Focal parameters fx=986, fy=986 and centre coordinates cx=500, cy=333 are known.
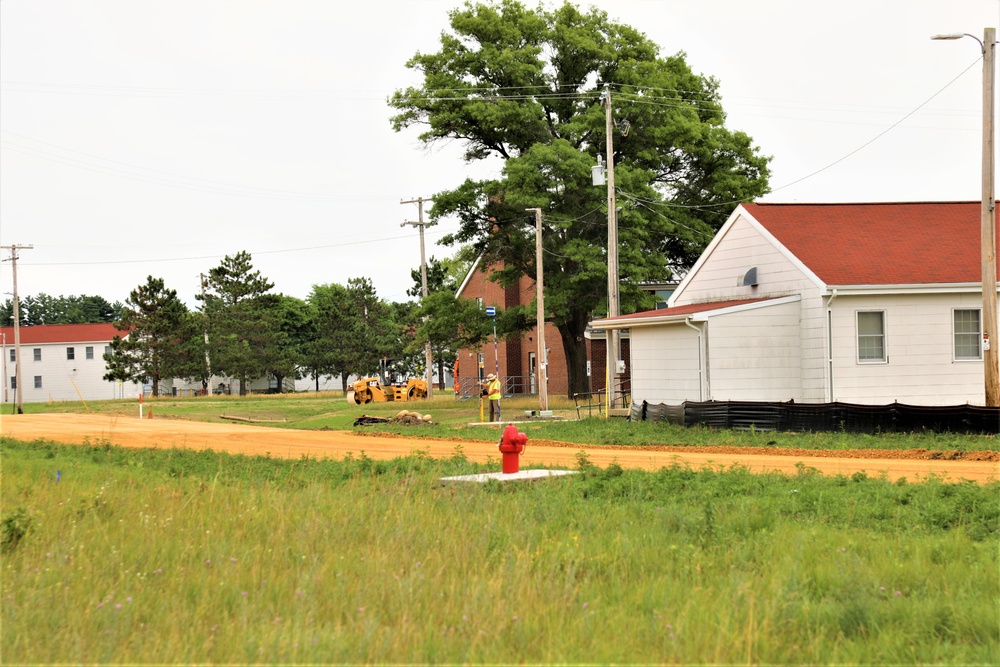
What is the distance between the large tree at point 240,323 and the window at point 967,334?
68.3 m

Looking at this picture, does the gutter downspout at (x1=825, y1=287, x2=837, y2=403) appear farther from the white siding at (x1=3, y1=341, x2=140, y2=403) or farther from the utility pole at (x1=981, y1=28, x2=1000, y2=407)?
the white siding at (x1=3, y1=341, x2=140, y2=403)

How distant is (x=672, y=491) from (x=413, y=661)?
24.6 feet

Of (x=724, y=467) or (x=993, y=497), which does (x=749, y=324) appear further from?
(x=993, y=497)

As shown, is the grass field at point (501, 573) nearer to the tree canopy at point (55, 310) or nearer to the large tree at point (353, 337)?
the large tree at point (353, 337)

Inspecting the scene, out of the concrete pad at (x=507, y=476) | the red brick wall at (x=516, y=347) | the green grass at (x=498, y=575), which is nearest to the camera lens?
the green grass at (x=498, y=575)

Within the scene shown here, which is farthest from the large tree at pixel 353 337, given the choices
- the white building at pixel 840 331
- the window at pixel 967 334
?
the window at pixel 967 334

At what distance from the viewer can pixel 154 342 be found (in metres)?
79.6

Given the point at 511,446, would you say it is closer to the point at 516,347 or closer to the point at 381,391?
the point at 381,391

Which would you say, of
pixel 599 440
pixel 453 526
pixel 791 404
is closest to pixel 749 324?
pixel 791 404

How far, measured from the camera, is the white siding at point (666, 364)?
90.9 ft

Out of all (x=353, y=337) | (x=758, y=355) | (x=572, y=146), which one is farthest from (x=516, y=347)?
(x=353, y=337)

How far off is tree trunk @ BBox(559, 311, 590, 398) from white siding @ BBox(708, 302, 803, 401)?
17.3m

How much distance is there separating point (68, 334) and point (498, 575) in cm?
9421

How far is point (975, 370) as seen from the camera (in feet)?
88.7
